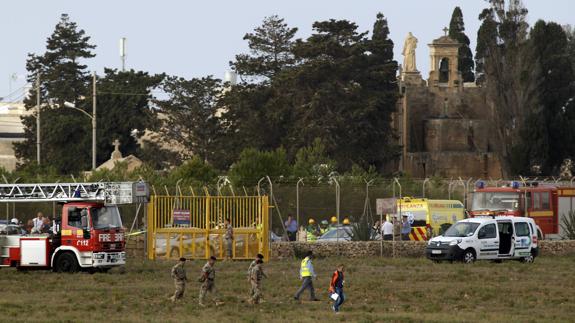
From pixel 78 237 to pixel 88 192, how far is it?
1.44 m

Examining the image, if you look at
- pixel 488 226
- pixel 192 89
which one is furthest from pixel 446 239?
pixel 192 89

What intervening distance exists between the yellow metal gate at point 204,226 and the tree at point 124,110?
6126 cm

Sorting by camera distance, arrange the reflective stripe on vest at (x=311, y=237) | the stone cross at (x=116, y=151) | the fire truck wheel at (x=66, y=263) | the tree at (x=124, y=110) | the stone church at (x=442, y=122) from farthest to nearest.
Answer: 1. the stone church at (x=442, y=122)
2. the tree at (x=124, y=110)
3. the stone cross at (x=116, y=151)
4. the reflective stripe on vest at (x=311, y=237)
5. the fire truck wheel at (x=66, y=263)

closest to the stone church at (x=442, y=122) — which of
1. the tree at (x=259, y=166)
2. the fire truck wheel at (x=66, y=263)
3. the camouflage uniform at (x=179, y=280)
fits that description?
the tree at (x=259, y=166)

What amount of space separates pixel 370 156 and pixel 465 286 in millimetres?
61324

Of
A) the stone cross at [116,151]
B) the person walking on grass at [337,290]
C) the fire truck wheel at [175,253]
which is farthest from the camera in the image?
the stone cross at [116,151]

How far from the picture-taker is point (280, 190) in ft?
188

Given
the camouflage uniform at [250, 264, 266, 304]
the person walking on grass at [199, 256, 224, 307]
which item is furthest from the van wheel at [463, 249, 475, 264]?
the person walking on grass at [199, 256, 224, 307]

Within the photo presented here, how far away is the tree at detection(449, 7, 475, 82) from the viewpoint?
128125 mm

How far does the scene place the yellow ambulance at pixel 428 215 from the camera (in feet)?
165

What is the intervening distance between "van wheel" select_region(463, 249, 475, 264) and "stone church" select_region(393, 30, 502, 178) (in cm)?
6881

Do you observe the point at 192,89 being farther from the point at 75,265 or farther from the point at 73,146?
the point at 75,265

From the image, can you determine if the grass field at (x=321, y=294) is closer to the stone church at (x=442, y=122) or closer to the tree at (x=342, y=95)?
the tree at (x=342, y=95)

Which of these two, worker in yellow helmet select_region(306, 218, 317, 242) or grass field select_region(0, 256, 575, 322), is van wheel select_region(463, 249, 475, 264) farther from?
worker in yellow helmet select_region(306, 218, 317, 242)
